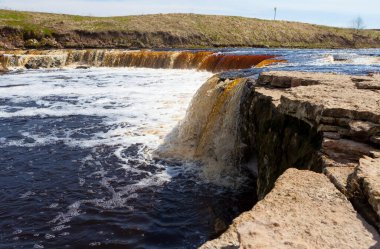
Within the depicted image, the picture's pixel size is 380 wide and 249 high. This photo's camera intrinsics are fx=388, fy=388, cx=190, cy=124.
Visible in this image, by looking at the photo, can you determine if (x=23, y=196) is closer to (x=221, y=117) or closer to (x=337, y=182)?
(x=221, y=117)

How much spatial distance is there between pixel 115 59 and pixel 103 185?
3134 cm

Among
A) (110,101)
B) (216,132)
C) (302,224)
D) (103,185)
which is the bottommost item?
(103,185)

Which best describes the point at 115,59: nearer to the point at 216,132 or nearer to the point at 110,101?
the point at 110,101

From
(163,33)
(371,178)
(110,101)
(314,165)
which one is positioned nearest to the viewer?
(371,178)

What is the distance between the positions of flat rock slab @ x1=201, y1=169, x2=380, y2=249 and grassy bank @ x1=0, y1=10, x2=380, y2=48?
188 feet

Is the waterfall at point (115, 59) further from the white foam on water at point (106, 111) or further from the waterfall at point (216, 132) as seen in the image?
the waterfall at point (216, 132)

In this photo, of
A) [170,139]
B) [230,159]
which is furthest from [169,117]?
[230,159]

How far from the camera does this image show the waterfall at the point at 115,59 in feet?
107

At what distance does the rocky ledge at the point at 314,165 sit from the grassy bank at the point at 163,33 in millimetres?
53414

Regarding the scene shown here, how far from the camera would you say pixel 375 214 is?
151 inches

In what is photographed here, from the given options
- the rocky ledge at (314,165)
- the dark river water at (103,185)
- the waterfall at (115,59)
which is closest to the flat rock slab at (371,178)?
the rocky ledge at (314,165)

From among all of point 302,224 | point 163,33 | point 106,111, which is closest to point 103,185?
point 302,224

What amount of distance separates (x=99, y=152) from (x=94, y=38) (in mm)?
50724

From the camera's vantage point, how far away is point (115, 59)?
1565 inches
